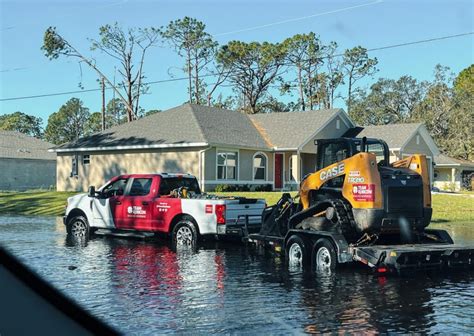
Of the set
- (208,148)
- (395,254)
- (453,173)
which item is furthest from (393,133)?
(395,254)

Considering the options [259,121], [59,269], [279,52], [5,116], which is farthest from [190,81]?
[5,116]

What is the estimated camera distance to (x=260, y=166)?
3597 cm

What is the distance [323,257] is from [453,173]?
47808 millimetres

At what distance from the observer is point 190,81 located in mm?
63000

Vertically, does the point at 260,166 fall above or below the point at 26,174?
below

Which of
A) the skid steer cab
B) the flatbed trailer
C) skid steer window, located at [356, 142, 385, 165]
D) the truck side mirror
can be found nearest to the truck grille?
the skid steer cab

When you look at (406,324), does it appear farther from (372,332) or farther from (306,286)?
(306,286)

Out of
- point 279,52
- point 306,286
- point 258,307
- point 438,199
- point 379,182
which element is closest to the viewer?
point 258,307

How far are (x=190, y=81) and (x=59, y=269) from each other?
173 feet

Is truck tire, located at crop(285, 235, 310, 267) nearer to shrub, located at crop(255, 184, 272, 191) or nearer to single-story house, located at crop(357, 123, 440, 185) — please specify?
shrub, located at crop(255, 184, 272, 191)

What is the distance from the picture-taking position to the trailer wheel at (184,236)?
14.2 meters

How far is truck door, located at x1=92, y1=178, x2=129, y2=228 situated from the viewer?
15.7m

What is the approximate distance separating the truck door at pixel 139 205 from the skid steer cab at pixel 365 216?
4.05 metres

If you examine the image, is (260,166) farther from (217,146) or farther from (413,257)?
(413,257)
